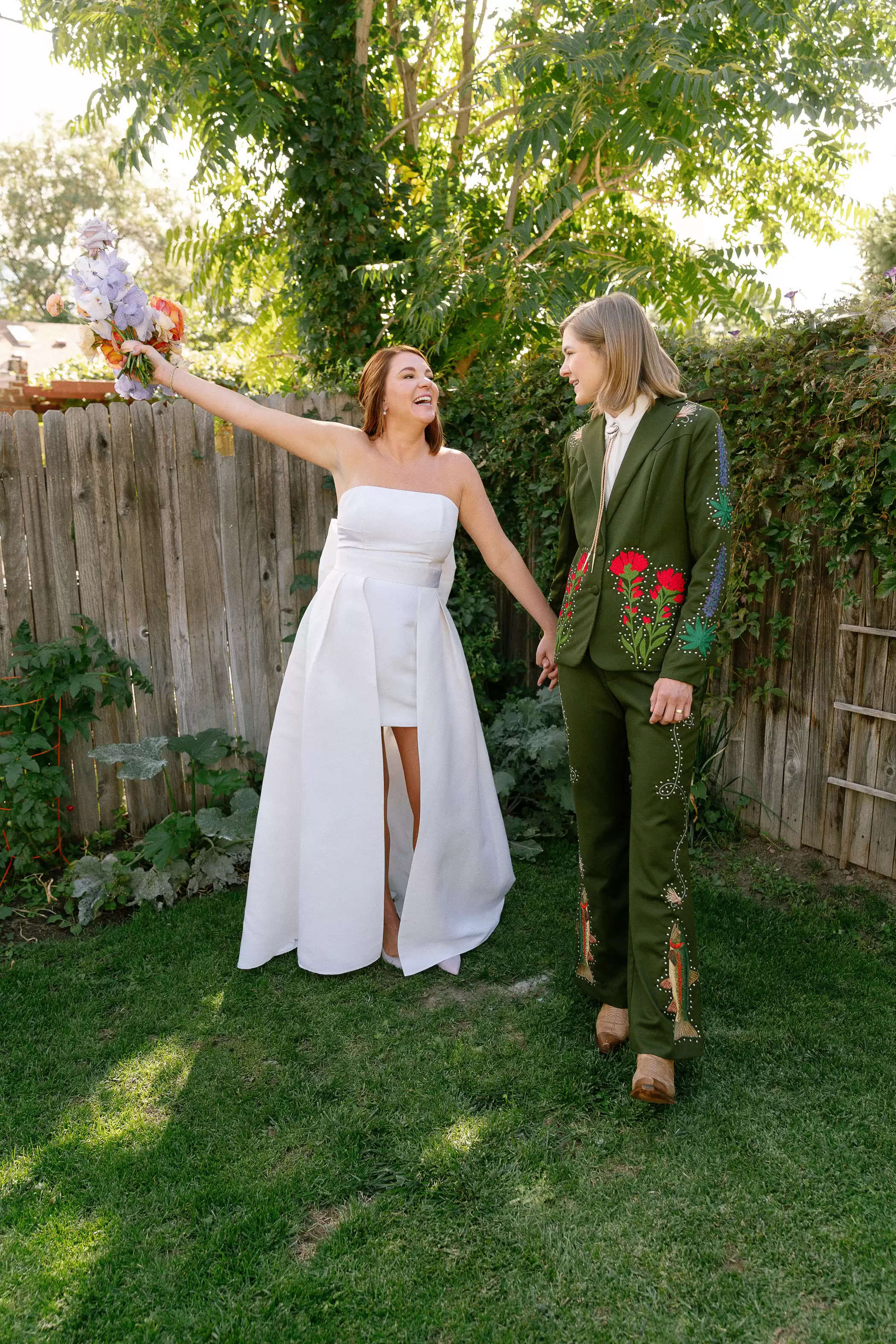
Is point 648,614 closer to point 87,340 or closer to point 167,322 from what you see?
point 167,322

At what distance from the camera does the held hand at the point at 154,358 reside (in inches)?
116

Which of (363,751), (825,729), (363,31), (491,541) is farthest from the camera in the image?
(363,31)

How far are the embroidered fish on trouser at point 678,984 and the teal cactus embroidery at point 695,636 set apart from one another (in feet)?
2.50

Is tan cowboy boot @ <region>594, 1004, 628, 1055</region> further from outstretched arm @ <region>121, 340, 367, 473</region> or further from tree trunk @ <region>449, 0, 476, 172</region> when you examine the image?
tree trunk @ <region>449, 0, 476, 172</region>

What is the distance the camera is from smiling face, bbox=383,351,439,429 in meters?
3.05

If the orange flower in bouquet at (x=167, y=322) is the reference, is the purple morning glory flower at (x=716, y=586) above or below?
below

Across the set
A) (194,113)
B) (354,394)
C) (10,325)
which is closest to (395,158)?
(194,113)

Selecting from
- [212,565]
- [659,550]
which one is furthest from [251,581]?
[659,550]

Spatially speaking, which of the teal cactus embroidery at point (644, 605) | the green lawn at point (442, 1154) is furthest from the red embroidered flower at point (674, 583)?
the green lawn at point (442, 1154)

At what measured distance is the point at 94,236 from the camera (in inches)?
114

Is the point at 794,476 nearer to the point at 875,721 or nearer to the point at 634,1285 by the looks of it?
the point at 875,721

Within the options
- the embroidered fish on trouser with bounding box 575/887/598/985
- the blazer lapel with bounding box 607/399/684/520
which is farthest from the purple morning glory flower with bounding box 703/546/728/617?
the embroidered fish on trouser with bounding box 575/887/598/985

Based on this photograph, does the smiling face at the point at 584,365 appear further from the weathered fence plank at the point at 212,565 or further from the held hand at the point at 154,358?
the weathered fence plank at the point at 212,565

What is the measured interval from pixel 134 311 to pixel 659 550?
1.90m
